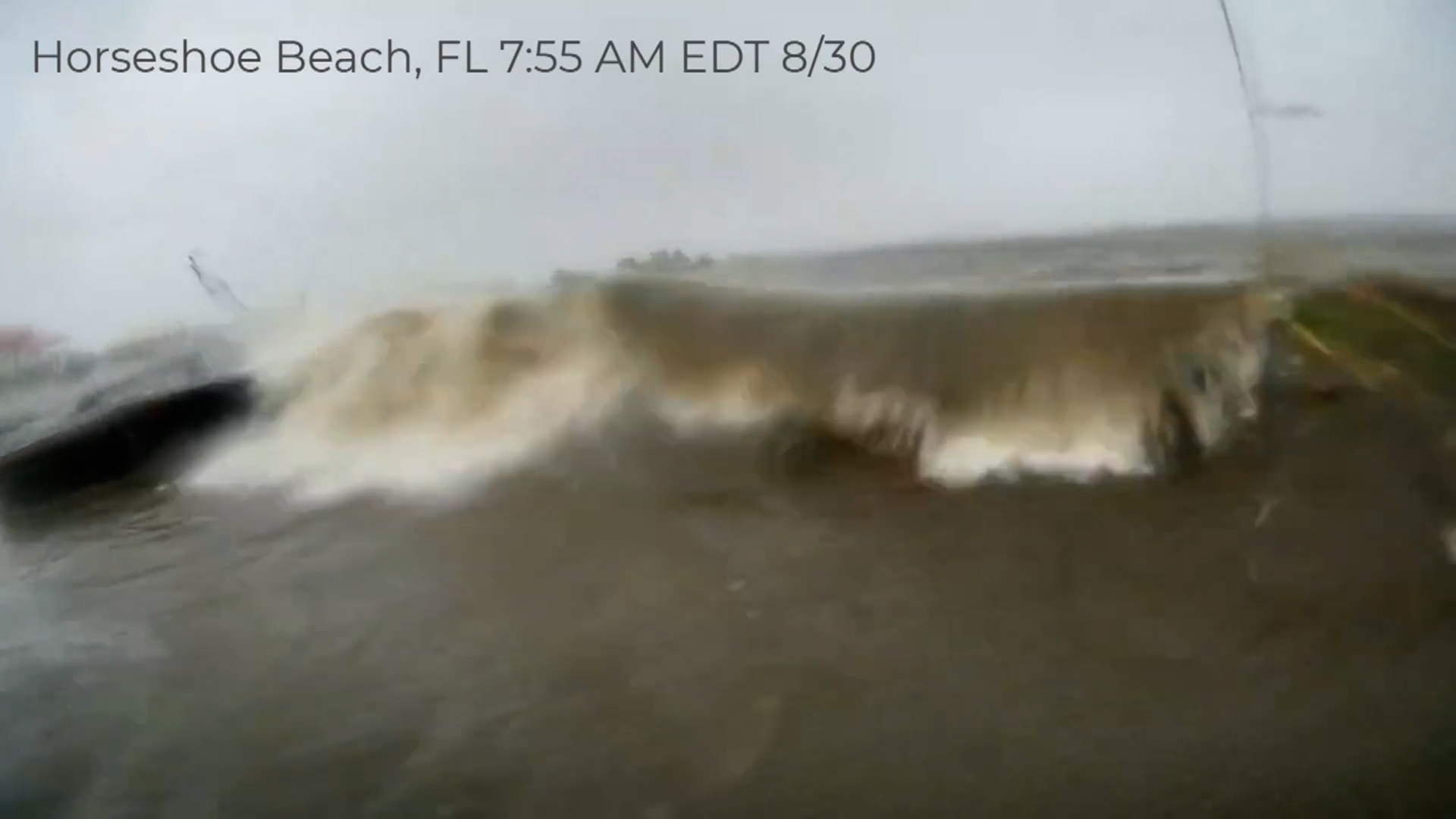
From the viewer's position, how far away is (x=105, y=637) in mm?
1038

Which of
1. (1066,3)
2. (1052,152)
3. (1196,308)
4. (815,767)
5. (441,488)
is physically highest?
(1066,3)

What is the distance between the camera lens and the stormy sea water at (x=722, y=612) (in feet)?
3.34

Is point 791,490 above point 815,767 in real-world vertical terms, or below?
above

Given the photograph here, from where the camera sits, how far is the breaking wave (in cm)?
106

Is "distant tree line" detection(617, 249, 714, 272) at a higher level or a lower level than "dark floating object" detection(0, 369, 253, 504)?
higher

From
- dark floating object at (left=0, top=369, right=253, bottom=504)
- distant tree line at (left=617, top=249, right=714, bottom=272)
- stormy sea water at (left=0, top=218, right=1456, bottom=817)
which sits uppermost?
distant tree line at (left=617, top=249, right=714, bottom=272)

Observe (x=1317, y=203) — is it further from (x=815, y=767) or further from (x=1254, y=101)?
(x=815, y=767)

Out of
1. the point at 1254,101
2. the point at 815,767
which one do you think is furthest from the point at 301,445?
the point at 1254,101

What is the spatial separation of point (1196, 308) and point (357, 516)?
2.54 feet

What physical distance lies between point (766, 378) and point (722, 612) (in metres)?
A: 0.21

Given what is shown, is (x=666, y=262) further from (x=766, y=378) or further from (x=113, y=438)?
(x=113, y=438)

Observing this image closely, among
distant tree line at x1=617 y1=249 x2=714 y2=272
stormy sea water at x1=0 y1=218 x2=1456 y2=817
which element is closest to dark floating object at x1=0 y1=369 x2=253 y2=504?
stormy sea water at x1=0 y1=218 x2=1456 y2=817

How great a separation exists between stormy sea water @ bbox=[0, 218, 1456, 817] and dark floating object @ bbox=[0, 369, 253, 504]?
2cm

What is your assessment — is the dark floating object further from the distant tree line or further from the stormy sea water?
the distant tree line
